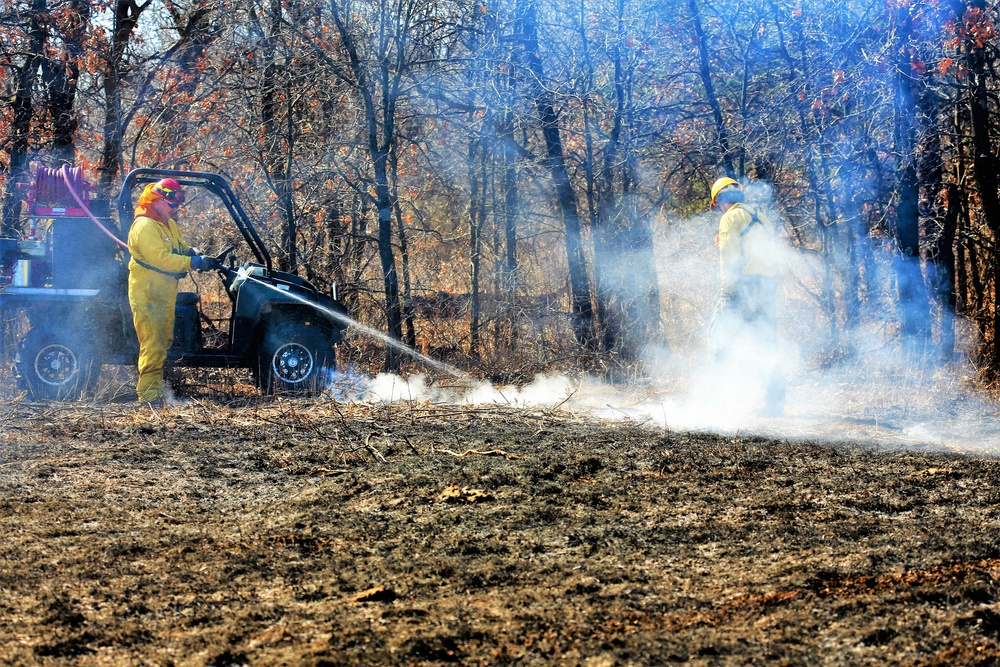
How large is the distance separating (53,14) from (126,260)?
621cm

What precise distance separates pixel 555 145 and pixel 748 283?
4616 millimetres

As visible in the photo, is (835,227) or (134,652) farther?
(835,227)

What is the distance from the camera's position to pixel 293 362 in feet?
32.2

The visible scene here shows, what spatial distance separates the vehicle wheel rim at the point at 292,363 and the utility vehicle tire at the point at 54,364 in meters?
1.74

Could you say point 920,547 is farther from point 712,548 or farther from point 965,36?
point 965,36

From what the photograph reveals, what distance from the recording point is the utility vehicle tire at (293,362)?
970 cm

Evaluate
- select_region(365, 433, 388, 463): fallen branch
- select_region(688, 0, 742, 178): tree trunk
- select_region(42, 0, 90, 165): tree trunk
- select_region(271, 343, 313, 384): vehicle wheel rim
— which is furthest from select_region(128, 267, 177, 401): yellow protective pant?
select_region(42, 0, 90, 165): tree trunk

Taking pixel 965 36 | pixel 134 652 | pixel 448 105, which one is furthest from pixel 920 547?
pixel 448 105

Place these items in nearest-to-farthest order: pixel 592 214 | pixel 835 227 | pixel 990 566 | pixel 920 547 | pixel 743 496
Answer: pixel 990 566 < pixel 920 547 < pixel 743 496 < pixel 835 227 < pixel 592 214

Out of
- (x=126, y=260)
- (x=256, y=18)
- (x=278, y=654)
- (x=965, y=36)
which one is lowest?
Answer: (x=278, y=654)

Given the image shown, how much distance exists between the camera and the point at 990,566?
4074 millimetres

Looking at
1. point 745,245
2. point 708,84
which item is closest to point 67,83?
point 708,84

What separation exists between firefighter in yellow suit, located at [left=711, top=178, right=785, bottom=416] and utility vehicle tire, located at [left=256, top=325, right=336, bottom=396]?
3759 mm

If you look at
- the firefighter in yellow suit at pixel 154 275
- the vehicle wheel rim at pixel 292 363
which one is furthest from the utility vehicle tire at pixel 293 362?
the firefighter in yellow suit at pixel 154 275
